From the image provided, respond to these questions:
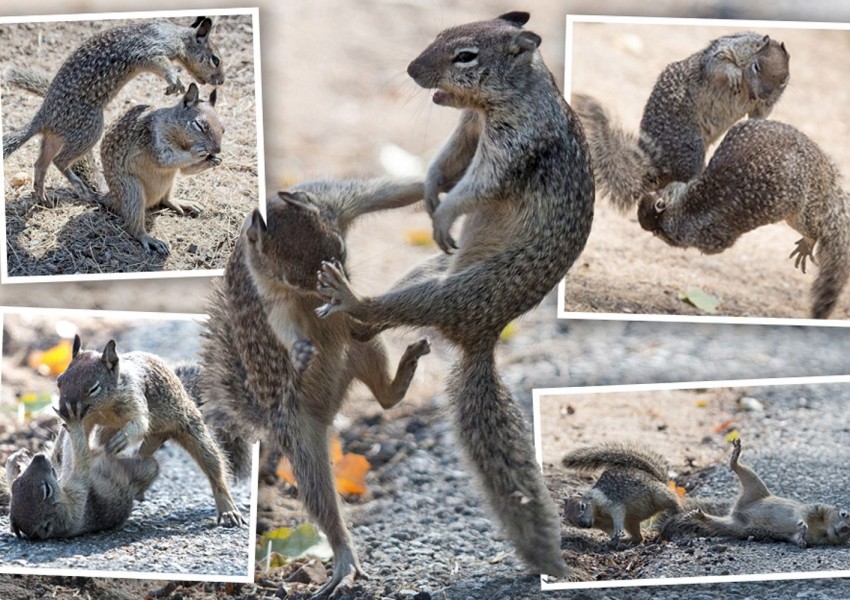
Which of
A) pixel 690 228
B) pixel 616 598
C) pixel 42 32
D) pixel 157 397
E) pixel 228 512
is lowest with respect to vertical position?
pixel 616 598

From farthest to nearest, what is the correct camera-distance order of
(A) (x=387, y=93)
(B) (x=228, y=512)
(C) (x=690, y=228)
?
(A) (x=387, y=93), (C) (x=690, y=228), (B) (x=228, y=512)

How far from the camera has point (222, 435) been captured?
21.4ft

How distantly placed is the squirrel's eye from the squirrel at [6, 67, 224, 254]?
1.48 meters

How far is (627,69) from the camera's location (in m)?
9.53

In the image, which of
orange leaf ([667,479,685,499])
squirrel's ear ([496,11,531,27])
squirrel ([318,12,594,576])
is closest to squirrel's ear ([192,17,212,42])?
squirrel ([318,12,594,576])

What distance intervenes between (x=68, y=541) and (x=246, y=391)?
1.09 metres

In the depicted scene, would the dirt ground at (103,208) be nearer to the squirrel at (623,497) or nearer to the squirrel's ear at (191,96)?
the squirrel's ear at (191,96)

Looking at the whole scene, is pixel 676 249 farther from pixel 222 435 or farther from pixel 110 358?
pixel 110 358

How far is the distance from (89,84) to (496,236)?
7.43 ft

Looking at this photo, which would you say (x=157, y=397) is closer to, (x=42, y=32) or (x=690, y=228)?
(x=42, y=32)

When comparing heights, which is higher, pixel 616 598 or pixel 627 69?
pixel 627 69

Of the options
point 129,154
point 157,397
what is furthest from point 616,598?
point 129,154

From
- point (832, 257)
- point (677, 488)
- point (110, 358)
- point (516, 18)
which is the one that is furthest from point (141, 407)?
point (832, 257)

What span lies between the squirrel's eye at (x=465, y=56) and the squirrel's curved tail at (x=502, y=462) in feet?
4.35
